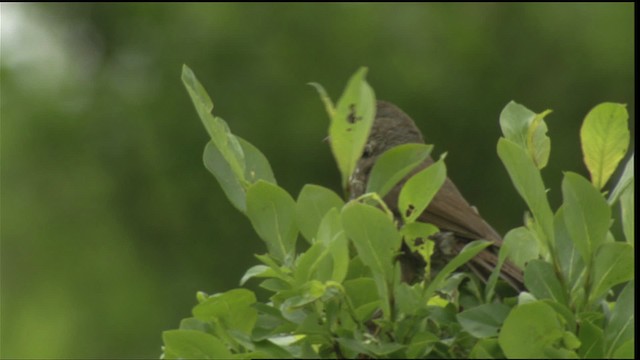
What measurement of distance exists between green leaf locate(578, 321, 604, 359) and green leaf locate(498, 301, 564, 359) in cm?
10

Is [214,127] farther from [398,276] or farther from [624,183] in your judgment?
[624,183]

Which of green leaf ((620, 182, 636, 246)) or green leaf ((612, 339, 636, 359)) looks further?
green leaf ((620, 182, 636, 246))

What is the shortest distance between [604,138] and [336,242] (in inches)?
17.9

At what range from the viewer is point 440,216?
11.5 feet

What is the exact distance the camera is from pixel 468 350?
5.96 feet

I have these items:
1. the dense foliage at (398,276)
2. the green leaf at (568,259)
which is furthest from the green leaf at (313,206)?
the green leaf at (568,259)

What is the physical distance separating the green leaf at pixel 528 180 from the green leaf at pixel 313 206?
256 millimetres

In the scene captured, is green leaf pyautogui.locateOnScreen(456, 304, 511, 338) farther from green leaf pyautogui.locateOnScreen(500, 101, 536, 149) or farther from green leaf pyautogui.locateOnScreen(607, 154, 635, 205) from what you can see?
green leaf pyautogui.locateOnScreen(500, 101, 536, 149)

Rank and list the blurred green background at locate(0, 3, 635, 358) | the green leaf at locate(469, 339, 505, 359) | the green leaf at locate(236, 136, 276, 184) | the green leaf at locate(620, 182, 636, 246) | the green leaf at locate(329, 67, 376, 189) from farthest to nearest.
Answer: the blurred green background at locate(0, 3, 635, 358) → the green leaf at locate(236, 136, 276, 184) → the green leaf at locate(620, 182, 636, 246) → the green leaf at locate(469, 339, 505, 359) → the green leaf at locate(329, 67, 376, 189)

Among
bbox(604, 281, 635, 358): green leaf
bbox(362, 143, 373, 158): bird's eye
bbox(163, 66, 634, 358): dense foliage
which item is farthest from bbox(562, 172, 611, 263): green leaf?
bbox(362, 143, 373, 158): bird's eye

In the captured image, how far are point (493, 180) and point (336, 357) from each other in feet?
25.0

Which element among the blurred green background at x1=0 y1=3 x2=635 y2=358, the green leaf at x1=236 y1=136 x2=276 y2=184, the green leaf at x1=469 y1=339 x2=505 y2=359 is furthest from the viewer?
the blurred green background at x1=0 y1=3 x2=635 y2=358

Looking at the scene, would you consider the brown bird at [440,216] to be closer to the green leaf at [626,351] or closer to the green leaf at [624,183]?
the green leaf at [624,183]

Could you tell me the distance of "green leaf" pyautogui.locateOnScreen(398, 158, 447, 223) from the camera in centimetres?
182
